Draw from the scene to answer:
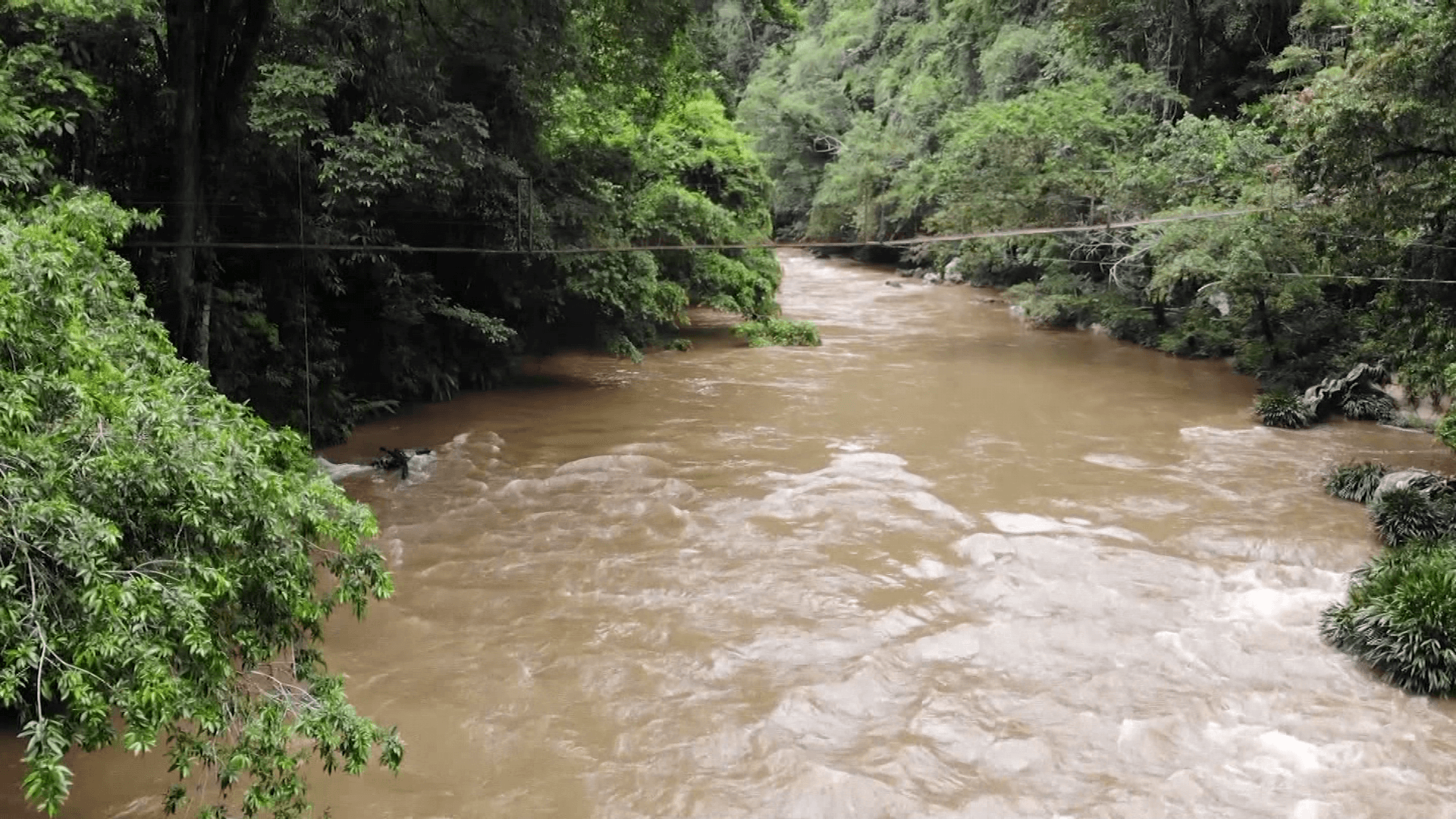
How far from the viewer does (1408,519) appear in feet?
35.7

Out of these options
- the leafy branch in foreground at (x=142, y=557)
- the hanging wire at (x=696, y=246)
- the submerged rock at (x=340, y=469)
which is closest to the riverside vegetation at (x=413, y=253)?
the leafy branch in foreground at (x=142, y=557)

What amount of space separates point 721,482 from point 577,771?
21.2 ft

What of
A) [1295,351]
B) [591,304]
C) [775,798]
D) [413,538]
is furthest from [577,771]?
[1295,351]

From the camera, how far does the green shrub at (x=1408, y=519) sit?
10.7 meters

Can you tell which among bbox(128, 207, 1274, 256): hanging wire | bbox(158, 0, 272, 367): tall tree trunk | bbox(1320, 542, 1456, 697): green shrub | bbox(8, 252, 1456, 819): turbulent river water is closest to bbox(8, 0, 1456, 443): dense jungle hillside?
bbox(158, 0, 272, 367): tall tree trunk

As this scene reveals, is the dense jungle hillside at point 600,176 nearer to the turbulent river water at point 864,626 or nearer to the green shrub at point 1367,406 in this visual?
the green shrub at point 1367,406

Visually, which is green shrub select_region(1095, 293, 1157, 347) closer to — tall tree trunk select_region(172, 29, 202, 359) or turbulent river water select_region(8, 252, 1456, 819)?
turbulent river water select_region(8, 252, 1456, 819)

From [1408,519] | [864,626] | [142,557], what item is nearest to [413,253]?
[864,626]

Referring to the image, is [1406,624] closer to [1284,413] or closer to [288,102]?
[1284,413]

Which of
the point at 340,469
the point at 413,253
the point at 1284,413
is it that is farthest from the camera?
the point at 1284,413

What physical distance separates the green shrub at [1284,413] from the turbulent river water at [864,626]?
32cm

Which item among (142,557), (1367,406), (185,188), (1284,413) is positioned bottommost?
(1284,413)

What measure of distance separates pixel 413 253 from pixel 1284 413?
1383 centimetres

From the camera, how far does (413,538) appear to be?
11.0 m
